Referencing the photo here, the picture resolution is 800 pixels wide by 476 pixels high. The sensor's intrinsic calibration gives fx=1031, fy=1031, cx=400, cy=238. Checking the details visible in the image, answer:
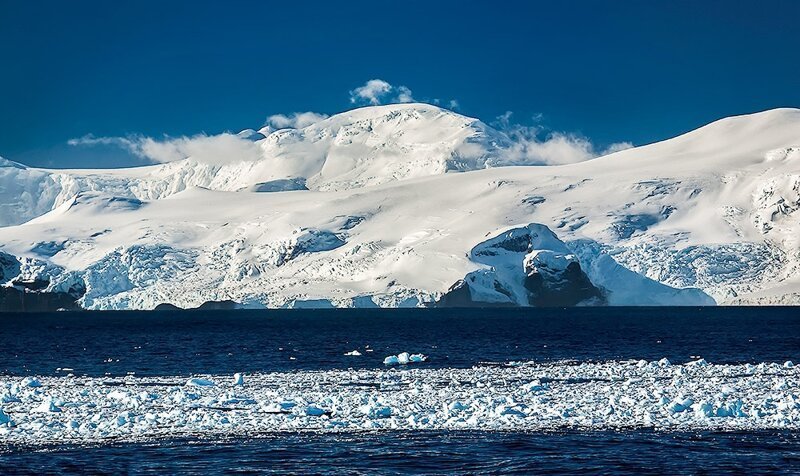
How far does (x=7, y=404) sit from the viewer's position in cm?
4325

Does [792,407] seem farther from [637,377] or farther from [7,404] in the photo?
[7,404]

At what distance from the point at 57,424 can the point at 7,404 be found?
280 inches

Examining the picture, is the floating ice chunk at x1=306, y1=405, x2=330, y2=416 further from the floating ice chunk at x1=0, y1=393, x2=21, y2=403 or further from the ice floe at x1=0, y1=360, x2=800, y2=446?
the floating ice chunk at x1=0, y1=393, x2=21, y2=403

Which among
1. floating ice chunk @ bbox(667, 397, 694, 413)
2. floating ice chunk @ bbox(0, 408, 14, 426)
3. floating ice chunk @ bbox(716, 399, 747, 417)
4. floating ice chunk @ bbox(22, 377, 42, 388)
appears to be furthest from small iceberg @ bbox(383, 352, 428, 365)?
floating ice chunk @ bbox(0, 408, 14, 426)

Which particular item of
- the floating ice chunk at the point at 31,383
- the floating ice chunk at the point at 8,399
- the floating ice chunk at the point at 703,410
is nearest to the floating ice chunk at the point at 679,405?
the floating ice chunk at the point at 703,410

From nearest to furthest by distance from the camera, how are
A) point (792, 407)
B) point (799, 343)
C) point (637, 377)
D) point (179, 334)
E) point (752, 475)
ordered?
1. point (752, 475)
2. point (792, 407)
3. point (637, 377)
4. point (799, 343)
5. point (179, 334)

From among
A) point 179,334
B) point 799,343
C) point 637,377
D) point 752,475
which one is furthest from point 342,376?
point 179,334

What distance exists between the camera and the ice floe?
37.0 m

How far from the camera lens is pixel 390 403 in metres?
43.1

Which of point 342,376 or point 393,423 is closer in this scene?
point 393,423

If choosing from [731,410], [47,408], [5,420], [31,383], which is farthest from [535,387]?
[31,383]

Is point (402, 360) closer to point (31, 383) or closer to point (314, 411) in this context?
point (31, 383)

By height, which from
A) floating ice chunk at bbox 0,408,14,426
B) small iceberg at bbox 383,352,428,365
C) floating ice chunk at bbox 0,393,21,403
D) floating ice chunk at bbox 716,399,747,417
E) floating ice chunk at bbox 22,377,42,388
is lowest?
floating ice chunk at bbox 716,399,747,417

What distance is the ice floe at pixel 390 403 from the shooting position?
37.0 meters
